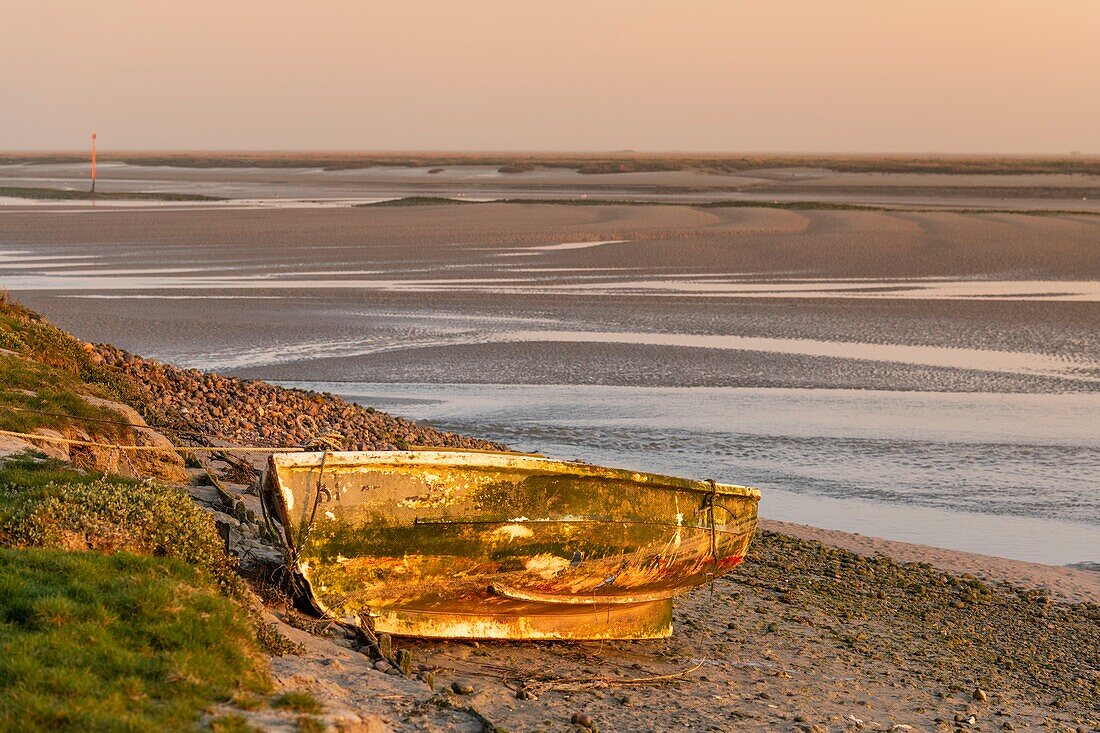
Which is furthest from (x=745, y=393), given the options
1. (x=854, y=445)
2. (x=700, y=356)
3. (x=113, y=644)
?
(x=113, y=644)

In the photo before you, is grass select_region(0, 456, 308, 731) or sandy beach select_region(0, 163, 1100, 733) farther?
sandy beach select_region(0, 163, 1100, 733)

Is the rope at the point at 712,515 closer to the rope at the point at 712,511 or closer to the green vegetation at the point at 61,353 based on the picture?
the rope at the point at 712,511

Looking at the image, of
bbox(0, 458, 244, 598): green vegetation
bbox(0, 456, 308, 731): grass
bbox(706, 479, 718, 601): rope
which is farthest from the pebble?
bbox(0, 456, 308, 731): grass

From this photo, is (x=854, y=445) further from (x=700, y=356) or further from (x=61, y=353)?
(x=61, y=353)

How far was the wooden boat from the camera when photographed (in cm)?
850

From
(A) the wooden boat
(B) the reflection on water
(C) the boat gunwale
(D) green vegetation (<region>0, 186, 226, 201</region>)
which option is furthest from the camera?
(D) green vegetation (<region>0, 186, 226, 201</region>)

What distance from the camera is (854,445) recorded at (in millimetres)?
16938

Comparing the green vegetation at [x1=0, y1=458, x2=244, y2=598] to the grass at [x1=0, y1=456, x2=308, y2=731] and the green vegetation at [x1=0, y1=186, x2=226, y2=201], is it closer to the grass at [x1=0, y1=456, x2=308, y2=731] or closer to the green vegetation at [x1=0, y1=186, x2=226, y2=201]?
the grass at [x1=0, y1=456, x2=308, y2=731]

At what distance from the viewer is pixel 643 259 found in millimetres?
39875

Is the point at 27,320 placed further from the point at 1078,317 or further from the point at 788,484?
the point at 1078,317

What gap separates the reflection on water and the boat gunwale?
4.68 m

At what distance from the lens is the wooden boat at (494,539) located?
27.9ft

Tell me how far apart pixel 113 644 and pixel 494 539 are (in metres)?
3.33

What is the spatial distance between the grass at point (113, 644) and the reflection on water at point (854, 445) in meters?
8.55
